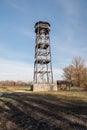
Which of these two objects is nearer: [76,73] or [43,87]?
[43,87]

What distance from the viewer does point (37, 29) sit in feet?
135

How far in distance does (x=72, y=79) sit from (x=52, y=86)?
92.7ft

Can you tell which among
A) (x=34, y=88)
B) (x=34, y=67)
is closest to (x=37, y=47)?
(x=34, y=67)

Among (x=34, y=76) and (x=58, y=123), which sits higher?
(x=34, y=76)

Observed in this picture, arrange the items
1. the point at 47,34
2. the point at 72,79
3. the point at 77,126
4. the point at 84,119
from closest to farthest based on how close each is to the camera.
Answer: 1. the point at 77,126
2. the point at 84,119
3. the point at 47,34
4. the point at 72,79

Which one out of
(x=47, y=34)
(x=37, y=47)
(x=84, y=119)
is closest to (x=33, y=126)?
(x=84, y=119)

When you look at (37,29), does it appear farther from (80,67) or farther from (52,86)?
(80,67)

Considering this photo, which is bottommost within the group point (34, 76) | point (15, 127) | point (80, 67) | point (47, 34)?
point (15, 127)

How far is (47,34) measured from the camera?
1620 inches

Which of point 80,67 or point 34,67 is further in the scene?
point 80,67

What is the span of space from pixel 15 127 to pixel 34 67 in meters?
30.2

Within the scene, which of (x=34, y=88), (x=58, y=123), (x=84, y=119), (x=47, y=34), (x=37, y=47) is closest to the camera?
(x=58, y=123)

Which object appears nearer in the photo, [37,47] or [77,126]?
[77,126]

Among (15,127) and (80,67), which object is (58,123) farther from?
(80,67)
